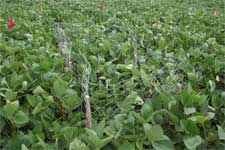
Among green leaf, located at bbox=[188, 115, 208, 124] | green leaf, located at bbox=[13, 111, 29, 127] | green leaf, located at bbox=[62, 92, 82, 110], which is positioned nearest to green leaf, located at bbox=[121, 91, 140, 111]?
green leaf, located at bbox=[62, 92, 82, 110]

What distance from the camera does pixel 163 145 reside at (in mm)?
1369

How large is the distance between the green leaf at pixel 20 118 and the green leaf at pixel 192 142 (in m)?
0.58

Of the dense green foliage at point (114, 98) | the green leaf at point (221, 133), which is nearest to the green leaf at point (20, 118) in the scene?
the dense green foliage at point (114, 98)

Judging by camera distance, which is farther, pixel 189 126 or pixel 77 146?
pixel 189 126

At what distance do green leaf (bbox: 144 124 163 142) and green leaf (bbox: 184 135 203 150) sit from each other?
3.6 inches

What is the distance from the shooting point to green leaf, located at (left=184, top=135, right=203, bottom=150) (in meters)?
1.35

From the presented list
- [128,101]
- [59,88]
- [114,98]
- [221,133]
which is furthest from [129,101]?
[221,133]

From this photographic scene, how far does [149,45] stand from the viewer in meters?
2.80

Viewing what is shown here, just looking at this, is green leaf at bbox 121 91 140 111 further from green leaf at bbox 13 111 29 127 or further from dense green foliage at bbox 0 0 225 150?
green leaf at bbox 13 111 29 127

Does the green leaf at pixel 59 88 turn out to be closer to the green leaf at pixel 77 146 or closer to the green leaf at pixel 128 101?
the green leaf at pixel 128 101

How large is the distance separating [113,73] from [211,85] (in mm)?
485

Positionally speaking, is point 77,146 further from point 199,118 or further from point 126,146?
point 199,118

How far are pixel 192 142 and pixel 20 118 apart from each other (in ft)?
2.05

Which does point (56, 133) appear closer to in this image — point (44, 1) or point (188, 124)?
point (188, 124)
